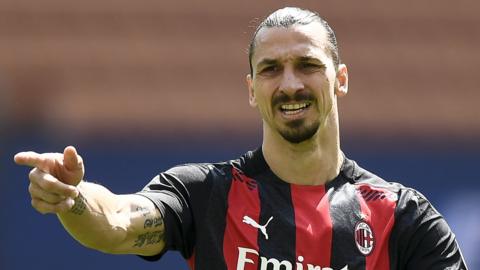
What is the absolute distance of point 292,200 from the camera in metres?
4.51

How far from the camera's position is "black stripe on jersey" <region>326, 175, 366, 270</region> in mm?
4363

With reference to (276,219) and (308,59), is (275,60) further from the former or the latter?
(276,219)

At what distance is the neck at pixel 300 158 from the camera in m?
4.58

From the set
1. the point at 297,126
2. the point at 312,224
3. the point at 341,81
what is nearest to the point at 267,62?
the point at 297,126

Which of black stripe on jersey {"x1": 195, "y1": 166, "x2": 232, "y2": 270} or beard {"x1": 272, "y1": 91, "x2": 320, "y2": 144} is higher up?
beard {"x1": 272, "y1": 91, "x2": 320, "y2": 144}

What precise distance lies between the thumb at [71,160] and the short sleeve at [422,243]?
4.81 ft

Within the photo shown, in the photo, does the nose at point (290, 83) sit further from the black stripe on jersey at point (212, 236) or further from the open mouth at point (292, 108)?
the black stripe on jersey at point (212, 236)

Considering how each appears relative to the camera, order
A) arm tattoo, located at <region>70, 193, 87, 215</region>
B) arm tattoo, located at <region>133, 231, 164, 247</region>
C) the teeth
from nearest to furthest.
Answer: arm tattoo, located at <region>70, 193, 87, 215</region> < arm tattoo, located at <region>133, 231, 164, 247</region> < the teeth

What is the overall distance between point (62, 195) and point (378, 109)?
28.7 feet

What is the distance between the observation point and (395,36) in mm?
12328

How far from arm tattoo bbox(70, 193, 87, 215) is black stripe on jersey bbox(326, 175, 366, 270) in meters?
1.09

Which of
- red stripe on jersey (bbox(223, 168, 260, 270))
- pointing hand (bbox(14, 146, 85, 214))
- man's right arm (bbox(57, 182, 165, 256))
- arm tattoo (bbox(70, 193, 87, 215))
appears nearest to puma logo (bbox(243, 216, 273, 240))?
red stripe on jersey (bbox(223, 168, 260, 270))

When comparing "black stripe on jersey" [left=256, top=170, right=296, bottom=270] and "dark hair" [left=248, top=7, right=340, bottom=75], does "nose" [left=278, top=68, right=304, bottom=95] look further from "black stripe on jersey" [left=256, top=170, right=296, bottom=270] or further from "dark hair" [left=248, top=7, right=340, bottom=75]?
"black stripe on jersey" [left=256, top=170, right=296, bottom=270]

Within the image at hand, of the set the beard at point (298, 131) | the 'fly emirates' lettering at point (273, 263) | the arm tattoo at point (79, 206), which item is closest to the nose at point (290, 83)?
the beard at point (298, 131)
